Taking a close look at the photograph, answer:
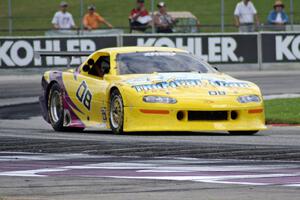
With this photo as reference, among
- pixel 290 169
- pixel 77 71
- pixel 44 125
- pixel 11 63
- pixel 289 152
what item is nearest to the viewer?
pixel 290 169

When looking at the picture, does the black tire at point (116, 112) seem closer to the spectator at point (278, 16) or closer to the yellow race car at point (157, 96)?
the yellow race car at point (157, 96)

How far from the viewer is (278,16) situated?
32969 millimetres

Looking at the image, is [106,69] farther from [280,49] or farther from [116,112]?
[280,49]

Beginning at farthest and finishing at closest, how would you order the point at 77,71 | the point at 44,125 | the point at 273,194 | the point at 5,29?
1. the point at 5,29
2. the point at 44,125
3. the point at 77,71
4. the point at 273,194

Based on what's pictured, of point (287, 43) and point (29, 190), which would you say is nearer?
point (29, 190)

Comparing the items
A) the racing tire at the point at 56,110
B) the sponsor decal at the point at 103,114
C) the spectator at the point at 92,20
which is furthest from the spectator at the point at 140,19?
the sponsor decal at the point at 103,114

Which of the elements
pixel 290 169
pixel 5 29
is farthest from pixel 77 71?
pixel 5 29

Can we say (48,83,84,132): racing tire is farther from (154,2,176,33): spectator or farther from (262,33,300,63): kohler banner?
(154,2,176,33): spectator

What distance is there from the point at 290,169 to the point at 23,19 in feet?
79.9

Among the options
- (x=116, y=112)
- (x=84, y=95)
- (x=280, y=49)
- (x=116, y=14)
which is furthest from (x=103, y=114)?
(x=116, y=14)

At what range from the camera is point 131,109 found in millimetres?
14211

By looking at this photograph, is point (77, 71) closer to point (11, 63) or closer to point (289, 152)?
point (289, 152)

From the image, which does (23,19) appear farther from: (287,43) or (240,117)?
(240,117)

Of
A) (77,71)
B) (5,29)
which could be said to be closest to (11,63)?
(5,29)
